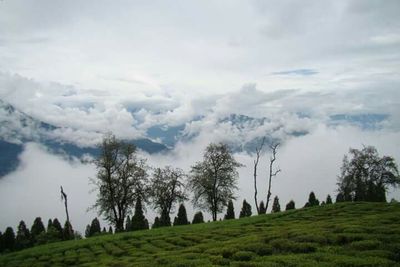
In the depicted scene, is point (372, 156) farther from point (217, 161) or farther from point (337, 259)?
point (337, 259)

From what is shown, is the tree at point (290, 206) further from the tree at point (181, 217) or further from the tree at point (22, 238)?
the tree at point (22, 238)

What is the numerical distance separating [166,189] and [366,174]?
48297 millimetres

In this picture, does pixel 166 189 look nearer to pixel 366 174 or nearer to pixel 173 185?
pixel 173 185

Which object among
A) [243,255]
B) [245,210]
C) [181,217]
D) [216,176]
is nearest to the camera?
[243,255]

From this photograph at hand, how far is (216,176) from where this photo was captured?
77.0m

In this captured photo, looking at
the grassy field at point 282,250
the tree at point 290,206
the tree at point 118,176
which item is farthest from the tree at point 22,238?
the tree at point 290,206

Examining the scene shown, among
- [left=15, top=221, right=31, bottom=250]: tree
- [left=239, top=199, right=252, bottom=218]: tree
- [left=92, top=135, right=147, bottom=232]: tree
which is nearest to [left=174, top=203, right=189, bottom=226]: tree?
[left=92, top=135, right=147, bottom=232]: tree

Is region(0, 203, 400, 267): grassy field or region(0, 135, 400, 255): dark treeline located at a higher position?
region(0, 135, 400, 255): dark treeline

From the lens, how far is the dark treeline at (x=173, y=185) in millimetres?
68188

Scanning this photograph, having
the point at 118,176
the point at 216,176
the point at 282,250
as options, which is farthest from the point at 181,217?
the point at 282,250

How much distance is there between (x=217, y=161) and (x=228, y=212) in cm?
2043

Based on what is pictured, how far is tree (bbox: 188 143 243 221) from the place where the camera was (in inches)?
3027

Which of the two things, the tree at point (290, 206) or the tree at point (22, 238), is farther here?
the tree at point (290, 206)

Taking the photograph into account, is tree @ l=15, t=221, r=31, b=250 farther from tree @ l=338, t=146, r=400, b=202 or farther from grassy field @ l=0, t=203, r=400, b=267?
tree @ l=338, t=146, r=400, b=202
